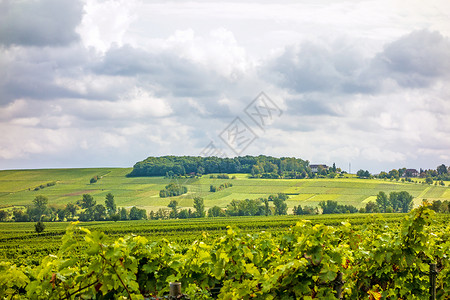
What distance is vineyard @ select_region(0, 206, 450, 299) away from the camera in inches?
172

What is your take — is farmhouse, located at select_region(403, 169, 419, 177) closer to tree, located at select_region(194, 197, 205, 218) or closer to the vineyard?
tree, located at select_region(194, 197, 205, 218)

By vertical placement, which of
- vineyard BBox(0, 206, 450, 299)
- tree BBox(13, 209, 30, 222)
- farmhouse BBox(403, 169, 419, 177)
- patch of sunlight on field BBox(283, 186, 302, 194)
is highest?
vineyard BBox(0, 206, 450, 299)

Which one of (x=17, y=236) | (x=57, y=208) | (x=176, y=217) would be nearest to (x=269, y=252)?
(x=17, y=236)

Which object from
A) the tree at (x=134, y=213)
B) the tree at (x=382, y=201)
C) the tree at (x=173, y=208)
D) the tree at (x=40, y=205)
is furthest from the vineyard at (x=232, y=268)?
the tree at (x=40, y=205)

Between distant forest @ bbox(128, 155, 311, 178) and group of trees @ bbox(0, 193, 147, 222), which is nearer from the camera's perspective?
group of trees @ bbox(0, 193, 147, 222)

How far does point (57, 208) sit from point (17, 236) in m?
61.3

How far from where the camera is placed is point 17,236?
227 ft

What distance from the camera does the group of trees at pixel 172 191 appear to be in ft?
449

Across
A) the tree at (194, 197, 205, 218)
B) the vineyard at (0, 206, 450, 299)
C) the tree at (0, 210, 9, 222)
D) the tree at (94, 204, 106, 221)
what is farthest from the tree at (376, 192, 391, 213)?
the vineyard at (0, 206, 450, 299)

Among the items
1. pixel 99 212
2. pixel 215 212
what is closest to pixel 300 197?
pixel 215 212

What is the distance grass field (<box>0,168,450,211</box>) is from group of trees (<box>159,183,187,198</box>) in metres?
2.10

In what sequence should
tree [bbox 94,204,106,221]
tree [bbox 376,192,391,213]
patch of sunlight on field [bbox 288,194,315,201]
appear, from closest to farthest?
tree [bbox 94,204,106,221] → tree [bbox 376,192,391,213] → patch of sunlight on field [bbox 288,194,315,201]

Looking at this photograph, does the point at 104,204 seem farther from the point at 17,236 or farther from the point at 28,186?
the point at 17,236

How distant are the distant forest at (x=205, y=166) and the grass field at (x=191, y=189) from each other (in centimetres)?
558
